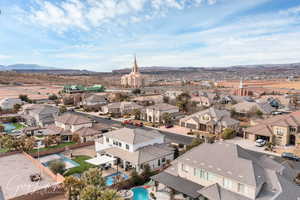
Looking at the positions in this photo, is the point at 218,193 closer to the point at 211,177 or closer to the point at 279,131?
the point at 211,177

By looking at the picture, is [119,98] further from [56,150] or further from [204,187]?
[204,187]

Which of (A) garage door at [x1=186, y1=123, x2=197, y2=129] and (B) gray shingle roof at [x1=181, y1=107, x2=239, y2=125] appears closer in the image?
(B) gray shingle roof at [x1=181, y1=107, x2=239, y2=125]

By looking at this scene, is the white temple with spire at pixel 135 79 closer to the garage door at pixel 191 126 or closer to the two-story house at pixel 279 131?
the garage door at pixel 191 126

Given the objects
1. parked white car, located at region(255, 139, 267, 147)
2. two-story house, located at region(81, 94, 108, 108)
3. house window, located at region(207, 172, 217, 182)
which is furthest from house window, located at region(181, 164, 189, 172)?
two-story house, located at region(81, 94, 108, 108)

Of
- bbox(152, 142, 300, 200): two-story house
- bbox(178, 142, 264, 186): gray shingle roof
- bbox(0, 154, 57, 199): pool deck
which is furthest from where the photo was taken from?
bbox(0, 154, 57, 199): pool deck

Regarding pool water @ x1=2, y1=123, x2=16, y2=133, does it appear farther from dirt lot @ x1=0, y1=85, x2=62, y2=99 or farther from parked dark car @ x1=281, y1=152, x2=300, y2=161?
dirt lot @ x1=0, y1=85, x2=62, y2=99

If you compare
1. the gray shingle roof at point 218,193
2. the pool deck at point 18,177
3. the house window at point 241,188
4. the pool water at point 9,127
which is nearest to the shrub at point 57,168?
the pool deck at point 18,177

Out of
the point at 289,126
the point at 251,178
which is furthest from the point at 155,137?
the point at 289,126
